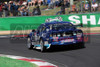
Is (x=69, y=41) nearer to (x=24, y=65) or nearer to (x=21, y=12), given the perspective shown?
(x=24, y=65)

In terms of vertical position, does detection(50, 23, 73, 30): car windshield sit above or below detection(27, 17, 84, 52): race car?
above

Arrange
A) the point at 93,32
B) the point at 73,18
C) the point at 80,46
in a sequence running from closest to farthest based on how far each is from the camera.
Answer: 1. the point at 80,46
2. the point at 93,32
3. the point at 73,18

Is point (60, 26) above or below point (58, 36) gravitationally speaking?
above

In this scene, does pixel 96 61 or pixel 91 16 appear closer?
pixel 96 61

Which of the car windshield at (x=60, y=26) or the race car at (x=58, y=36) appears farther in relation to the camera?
the car windshield at (x=60, y=26)

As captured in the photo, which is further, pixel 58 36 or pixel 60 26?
pixel 60 26

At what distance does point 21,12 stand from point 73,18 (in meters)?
4.53

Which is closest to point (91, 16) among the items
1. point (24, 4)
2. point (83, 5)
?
point (83, 5)

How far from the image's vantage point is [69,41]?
1274 centimetres

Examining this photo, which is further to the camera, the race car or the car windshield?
the car windshield

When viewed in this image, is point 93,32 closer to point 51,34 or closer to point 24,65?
point 51,34

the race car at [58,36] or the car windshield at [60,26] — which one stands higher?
the car windshield at [60,26]

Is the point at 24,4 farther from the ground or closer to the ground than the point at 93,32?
farther from the ground

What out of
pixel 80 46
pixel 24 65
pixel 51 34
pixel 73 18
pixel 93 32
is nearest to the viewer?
pixel 24 65
